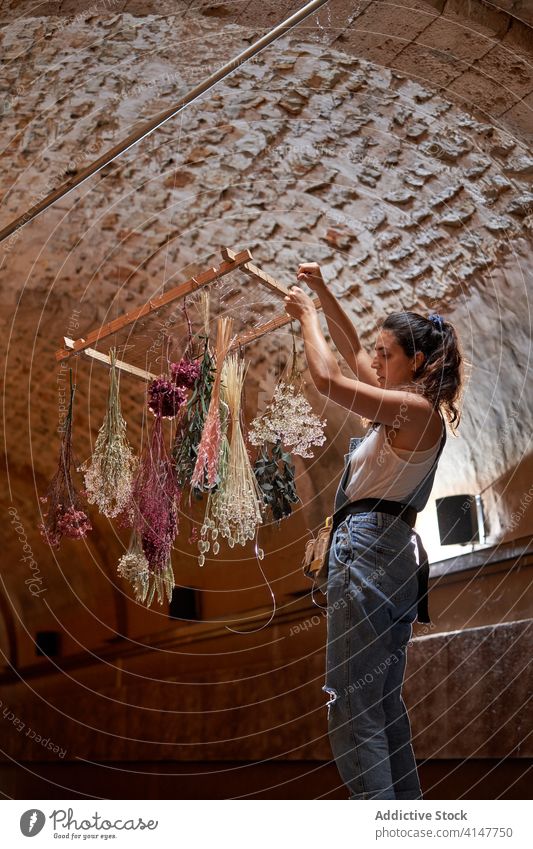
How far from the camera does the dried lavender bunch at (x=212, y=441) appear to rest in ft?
7.29

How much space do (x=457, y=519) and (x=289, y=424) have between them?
3.03ft

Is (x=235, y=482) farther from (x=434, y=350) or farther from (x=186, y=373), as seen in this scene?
(x=434, y=350)

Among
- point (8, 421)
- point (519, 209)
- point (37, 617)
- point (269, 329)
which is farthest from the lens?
point (37, 617)

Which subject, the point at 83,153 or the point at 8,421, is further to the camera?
the point at 8,421

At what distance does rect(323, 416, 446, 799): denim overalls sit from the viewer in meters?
1.77

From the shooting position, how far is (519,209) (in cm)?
267

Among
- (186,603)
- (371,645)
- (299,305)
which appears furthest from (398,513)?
(186,603)

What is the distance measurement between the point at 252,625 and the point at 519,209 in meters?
2.15

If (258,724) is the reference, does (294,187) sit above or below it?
above

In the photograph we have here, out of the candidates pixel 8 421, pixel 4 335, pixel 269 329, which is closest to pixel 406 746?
pixel 269 329

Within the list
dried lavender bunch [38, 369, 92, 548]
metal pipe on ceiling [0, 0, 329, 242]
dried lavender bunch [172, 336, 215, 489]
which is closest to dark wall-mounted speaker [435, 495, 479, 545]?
dried lavender bunch [172, 336, 215, 489]

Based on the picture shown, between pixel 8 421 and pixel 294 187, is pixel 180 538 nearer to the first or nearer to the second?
pixel 8 421

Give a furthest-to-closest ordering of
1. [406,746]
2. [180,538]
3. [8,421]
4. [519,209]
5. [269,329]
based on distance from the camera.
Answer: [8,421], [180,538], [519,209], [269,329], [406,746]

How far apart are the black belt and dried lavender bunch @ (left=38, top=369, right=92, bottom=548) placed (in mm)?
849
